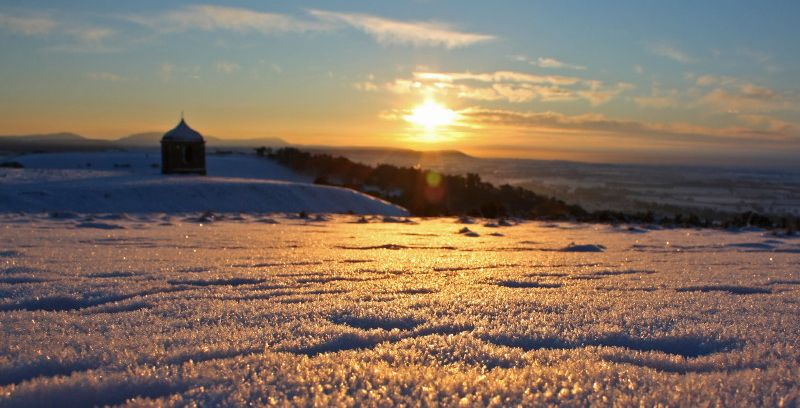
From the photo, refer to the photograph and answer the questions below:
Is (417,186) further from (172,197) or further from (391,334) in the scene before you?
(391,334)

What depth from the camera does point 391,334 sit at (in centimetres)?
205

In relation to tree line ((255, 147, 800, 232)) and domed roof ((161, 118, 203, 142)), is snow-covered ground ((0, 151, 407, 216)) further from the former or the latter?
domed roof ((161, 118, 203, 142))

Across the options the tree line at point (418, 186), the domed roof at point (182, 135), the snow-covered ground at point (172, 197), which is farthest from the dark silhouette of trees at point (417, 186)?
the domed roof at point (182, 135)

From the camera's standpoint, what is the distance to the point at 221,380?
153 cm

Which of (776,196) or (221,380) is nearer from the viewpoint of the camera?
(221,380)

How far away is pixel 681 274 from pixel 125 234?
5994 millimetres

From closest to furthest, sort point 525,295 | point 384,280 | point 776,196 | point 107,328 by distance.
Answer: point 107,328 < point 525,295 < point 384,280 < point 776,196

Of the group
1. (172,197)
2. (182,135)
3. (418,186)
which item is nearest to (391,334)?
(172,197)

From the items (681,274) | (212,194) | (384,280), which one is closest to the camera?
(384,280)

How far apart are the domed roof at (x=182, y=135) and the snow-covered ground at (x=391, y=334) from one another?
90.2 feet

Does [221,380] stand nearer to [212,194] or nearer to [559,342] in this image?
[559,342]

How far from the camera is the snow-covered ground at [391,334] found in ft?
4.83

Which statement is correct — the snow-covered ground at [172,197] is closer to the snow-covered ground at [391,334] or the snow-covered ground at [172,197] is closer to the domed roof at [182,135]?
the domed roof at [182,135]

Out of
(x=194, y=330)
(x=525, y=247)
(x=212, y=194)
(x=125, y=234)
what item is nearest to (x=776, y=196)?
(x=212, y=194)
